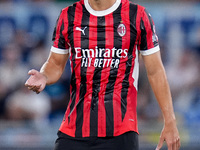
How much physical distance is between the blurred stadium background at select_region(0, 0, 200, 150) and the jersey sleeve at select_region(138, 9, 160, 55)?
3.93m

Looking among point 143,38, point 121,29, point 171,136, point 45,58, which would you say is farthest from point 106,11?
point 45,58

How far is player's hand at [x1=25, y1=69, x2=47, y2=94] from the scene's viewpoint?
3006 millimetres

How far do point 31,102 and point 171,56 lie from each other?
2.31 meters

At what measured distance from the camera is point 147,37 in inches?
128

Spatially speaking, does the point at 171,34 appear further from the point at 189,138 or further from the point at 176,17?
the point at 189,138

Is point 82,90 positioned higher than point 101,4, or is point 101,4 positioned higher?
point 101,4

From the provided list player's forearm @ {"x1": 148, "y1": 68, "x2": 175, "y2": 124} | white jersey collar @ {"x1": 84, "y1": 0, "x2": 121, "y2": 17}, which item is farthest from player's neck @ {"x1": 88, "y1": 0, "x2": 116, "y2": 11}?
player's forearm @ {"x1": 148, "y1": 68, "x2": 175, "y2": 124}

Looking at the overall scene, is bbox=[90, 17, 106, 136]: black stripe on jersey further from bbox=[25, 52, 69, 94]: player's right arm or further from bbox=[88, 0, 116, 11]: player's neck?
bbox=[25, 52, 69, 94]: player's right arm

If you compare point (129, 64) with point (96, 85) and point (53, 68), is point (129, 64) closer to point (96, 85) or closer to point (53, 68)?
point (96, 85)

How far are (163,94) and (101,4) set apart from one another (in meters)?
0.75

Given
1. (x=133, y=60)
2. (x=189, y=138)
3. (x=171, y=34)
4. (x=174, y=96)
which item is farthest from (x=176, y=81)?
(x=133, y=60)

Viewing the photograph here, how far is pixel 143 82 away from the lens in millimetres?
7508

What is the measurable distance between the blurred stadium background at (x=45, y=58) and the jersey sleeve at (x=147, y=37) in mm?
3928

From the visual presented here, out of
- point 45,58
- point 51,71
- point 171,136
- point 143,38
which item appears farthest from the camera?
point 45,58
